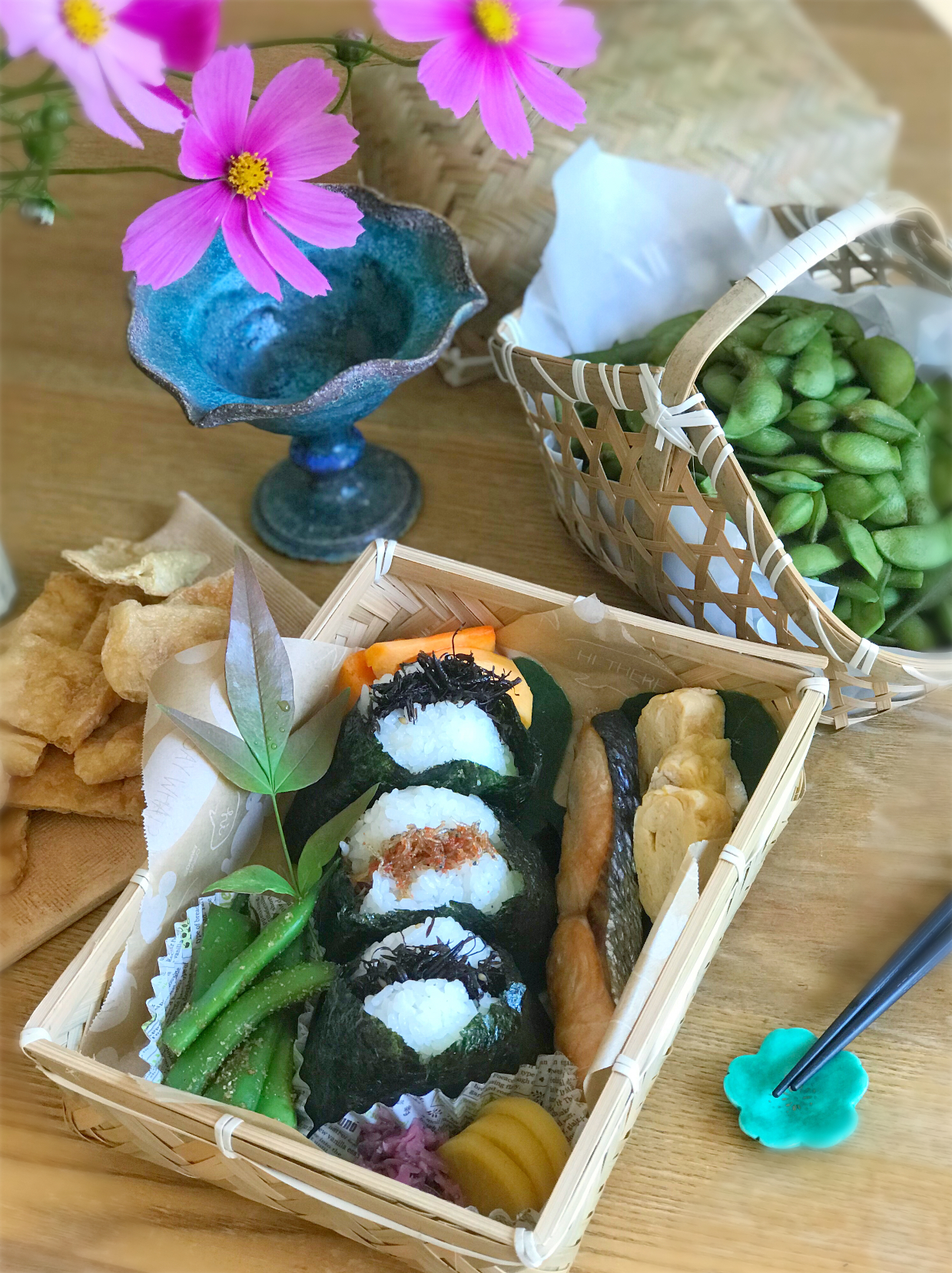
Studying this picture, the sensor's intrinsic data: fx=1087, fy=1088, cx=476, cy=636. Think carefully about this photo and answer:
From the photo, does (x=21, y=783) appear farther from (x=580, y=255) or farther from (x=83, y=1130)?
(x=580, y=255)

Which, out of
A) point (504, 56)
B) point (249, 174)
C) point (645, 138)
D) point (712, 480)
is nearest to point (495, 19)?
point (504, 56)

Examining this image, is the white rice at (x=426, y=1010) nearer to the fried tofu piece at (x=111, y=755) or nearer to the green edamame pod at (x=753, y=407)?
the fried tofu piece at (x=111, y=755)

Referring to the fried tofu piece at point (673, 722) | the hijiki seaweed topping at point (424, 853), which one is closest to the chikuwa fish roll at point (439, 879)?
the hijiki seaweed topping at point (424, 853)

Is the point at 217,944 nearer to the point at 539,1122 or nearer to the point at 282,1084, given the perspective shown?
the point at 282,1084

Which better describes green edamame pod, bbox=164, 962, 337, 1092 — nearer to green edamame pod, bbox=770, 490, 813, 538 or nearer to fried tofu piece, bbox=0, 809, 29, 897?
fried tofu piece, bbox=0, 809, 29, 897

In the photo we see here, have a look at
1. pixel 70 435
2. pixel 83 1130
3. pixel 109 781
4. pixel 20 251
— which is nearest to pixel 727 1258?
pixel 83 1130

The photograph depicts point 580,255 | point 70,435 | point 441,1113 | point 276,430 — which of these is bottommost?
point 70,435
